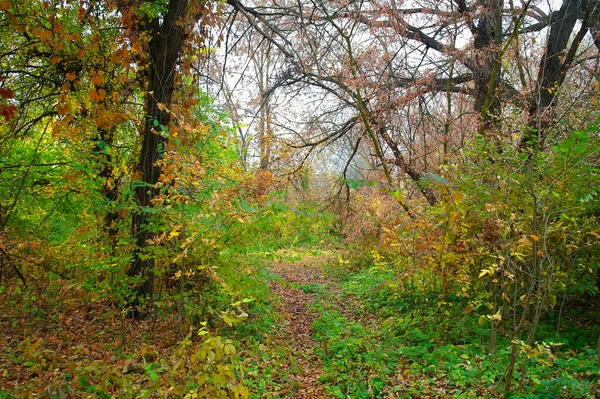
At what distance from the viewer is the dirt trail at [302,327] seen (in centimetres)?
417

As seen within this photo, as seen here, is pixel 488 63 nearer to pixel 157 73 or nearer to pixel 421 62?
pixel 421 62

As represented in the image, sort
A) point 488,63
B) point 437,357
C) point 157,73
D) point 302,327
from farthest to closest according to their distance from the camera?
point 488,63 → point 302,327 → point 157,73 → point 437,357

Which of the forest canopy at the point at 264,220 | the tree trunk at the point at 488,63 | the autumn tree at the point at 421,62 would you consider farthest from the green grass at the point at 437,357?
the tree trunk at the point at 488,63

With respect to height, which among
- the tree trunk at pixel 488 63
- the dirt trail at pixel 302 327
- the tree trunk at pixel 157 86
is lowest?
the dirt trail at pixel 302 327

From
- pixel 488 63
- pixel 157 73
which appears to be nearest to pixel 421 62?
pixel 488 63

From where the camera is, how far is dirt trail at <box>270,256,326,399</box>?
4171 mm

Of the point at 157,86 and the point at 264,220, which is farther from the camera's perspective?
the point at 157,86

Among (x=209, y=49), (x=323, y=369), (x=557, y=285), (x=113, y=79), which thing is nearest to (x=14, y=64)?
(x=113, y=79)

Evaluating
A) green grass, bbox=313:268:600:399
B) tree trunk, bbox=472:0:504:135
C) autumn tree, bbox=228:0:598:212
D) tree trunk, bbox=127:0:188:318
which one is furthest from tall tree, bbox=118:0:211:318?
tree trunk, bbox=472:0:504:135

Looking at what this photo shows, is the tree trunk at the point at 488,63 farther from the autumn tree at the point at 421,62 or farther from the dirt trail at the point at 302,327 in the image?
the dirt trail at the point at 302,327

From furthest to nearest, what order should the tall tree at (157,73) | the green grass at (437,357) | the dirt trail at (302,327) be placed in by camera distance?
the tall tree at (157,73) → the dirt trail at (302,327) → the green grass at (437,357)

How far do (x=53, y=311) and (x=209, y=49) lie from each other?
451 cm

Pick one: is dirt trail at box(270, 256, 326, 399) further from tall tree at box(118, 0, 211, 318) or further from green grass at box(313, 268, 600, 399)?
tall tree at box(118, 0, 211, 318)

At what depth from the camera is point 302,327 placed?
6.41 meters
